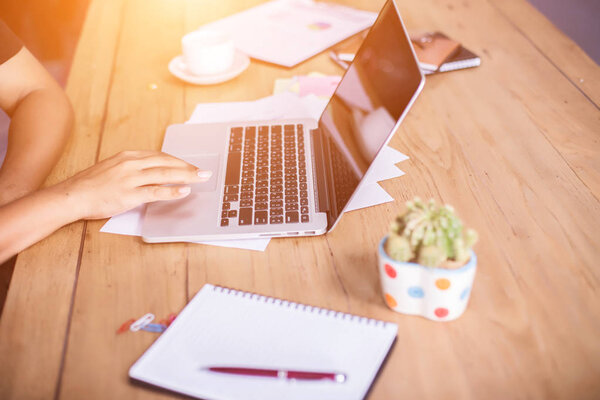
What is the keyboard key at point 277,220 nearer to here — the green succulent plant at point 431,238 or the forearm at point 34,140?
the green succulent plant at point 431,238

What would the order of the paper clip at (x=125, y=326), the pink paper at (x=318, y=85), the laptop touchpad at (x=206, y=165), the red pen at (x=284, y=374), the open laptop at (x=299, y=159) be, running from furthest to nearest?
1. the pink paper at (x=318, y=85)
2. the laptop touchpad at (x=206, y=165)
3. the open laptop at (x=299, y=159)
4. the paper clip at (x=125, y=326)
5. the red pen at (x=284, y=374)

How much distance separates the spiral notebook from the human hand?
23 cm

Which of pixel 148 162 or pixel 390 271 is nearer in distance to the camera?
pixel 390 271

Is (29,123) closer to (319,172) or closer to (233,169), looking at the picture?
(233,169)

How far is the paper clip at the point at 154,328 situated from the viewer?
0.67 m

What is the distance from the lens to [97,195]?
85cm

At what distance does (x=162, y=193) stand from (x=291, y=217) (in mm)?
210

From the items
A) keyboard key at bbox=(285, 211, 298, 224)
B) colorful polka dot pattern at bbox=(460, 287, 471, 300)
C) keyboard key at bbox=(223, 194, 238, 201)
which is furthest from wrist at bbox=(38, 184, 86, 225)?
colorful polka dot pattern at bbox=(460, 287, 471, 300)

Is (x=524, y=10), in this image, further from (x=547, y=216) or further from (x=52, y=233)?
(x=52, y=233)

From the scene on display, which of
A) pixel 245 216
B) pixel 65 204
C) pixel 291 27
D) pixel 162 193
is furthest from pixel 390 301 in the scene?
pixel 291 27

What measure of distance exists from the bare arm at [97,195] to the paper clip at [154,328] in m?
0.23

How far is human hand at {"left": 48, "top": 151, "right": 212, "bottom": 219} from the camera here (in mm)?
848

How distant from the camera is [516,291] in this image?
69cm

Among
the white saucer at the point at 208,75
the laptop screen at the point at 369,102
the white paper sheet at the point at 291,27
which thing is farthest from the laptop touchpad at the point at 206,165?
the white paper sheet at the point at 291,27
